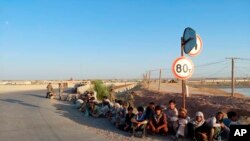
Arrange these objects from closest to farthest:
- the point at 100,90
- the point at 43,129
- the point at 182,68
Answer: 1. the point at 182,68
2. the point at 43,129
3. the point at 100,90

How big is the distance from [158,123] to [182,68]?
2.11 meters

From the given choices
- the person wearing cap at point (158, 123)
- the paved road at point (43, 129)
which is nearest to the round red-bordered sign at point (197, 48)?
the person wearing cap at point (158, 123)

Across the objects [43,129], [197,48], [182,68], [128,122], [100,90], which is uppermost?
[197,48]

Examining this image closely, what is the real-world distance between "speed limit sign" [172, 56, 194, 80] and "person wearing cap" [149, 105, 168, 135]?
5.22 ft

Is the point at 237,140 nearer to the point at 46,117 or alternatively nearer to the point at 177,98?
the point at 46,117

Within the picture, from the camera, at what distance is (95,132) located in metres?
12.9

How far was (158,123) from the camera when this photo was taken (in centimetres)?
1204

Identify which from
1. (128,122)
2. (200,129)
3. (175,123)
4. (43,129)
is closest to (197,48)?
(200,129)

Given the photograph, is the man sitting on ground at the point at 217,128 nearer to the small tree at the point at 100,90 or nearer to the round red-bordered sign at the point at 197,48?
the round red-bordered sign at the point at 197,48

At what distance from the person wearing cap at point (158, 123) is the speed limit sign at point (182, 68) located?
1590 mm

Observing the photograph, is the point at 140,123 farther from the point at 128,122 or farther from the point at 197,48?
the point at 197,48

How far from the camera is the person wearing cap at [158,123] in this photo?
11867 mm

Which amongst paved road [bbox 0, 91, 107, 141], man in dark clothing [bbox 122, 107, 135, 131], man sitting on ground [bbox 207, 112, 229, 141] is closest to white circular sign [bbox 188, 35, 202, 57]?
man sitting on ground [bbox 207, 112, 229, 141]

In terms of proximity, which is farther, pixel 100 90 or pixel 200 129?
pixel 100 90
